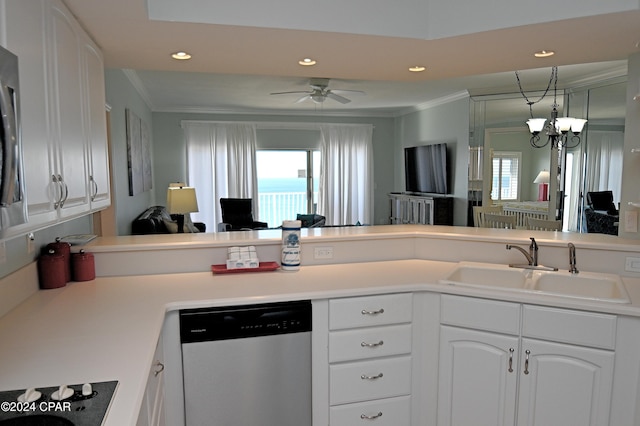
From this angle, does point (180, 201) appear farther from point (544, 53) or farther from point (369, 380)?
point (544, 53)

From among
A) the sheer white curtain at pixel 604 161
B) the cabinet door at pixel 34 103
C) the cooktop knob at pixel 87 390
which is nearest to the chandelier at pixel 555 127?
the sheer white curtain at pixel 604 161

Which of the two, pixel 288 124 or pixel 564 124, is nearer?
pixel 564 124

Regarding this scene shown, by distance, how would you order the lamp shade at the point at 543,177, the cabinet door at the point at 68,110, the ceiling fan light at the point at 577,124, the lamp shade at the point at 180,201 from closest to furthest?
the cabinet door at the point at 68,110
the ceiling fan light at the point at 577,124
the lamp shade at the point at 180,201
the lamp shade at the point at 543,177

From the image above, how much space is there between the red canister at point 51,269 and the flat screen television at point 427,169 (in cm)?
549

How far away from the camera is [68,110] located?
5.35ft

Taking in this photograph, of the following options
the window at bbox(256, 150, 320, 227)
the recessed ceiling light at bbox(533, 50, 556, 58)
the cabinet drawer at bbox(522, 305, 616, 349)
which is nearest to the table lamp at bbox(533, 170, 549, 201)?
the recessed ceiling light at bbox(533, 50, 556, 58)

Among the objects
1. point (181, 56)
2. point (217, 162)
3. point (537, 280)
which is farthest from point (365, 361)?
point (217, 162)

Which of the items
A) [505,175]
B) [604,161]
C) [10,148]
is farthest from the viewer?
[505,175]

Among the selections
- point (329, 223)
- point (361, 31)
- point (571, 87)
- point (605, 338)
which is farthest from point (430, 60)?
point (329, 223)

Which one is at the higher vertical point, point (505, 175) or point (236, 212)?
point (505, 175)

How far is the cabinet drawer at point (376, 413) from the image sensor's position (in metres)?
2.10

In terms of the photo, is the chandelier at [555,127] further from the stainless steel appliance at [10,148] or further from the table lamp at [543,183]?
the stainless steel appliance at [10,148]

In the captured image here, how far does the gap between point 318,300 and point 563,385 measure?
3.84ft

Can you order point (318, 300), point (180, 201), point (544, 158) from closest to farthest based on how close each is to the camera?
point (318, 300) < point (180, 201) < point (544, 158)
